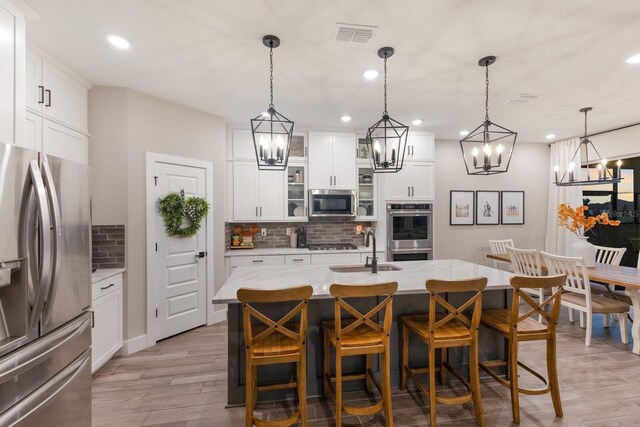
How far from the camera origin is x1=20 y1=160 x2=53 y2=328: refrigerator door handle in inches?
54.3

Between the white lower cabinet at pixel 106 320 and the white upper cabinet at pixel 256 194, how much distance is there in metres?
1.84

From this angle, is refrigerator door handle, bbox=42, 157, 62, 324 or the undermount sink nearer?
refrigerator door handle, bbox=42, 157, 62, 324

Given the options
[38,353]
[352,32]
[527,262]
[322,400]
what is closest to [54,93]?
[38,353]

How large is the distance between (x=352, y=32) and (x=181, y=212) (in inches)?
106

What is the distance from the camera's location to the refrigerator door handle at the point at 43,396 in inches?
51.8

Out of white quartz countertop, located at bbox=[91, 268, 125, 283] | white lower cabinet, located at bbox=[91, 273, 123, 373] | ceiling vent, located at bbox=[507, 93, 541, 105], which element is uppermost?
ceiling vent, located at bbox=[507, 93, 541, 105]

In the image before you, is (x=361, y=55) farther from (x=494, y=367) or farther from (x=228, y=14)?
(x=494, y=367)

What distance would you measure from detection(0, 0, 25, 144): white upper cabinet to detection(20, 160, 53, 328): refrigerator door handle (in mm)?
691

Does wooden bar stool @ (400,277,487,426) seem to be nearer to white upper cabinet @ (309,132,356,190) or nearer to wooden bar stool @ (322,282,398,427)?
wooden bar stool @ (322,282,398,427)

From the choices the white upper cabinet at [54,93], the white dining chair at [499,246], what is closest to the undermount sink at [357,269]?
the white upper cabinet at [54,93]

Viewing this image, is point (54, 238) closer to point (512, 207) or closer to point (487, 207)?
point (487, 207)

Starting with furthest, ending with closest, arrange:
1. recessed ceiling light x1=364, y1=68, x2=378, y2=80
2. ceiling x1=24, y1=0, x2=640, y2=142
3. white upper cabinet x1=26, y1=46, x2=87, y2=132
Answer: recessed ceiling light x1=364, y1=68, x2=378, y2=80 < white upper cabinet x1=26, y1=46, x2=87, y2=132 < ceiling x1=24, y1=0, x2=640, y2=142

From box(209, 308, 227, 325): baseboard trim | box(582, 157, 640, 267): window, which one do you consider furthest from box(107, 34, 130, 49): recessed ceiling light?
box(582, 157, 640, 267): window

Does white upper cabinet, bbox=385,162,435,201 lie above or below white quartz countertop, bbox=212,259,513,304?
above
